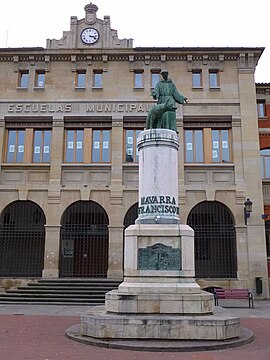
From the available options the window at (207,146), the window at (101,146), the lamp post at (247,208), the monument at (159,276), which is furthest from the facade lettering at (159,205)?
the window at (101,146)

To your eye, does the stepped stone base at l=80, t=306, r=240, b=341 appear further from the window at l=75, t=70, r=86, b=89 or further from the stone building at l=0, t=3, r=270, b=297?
the window at l=75, t=70, r=86, b=89

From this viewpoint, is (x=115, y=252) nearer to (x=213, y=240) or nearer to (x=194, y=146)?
(x=213, y=240)

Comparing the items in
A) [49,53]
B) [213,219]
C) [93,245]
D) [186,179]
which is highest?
[49,53]

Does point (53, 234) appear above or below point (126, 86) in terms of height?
below

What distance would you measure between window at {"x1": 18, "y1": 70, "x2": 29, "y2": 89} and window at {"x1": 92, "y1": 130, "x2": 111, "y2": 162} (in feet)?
17.4

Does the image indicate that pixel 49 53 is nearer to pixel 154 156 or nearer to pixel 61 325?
pixel 154 156

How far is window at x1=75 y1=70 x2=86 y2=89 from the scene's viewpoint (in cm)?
2458

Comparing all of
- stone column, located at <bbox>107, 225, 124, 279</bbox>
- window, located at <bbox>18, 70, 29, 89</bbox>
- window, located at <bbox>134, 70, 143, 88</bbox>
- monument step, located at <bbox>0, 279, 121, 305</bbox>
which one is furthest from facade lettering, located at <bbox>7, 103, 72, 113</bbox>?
monument step, located at <bbox>0, 279, 121, 305</bbox>

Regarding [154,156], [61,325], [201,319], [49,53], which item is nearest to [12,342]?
[61,325]

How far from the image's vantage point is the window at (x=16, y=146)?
23.7m

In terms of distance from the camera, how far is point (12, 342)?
9.21 metres

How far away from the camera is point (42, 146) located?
23.9 meters

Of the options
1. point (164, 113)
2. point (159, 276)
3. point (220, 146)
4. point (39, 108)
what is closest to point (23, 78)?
point (39, 108)

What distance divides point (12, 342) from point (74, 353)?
6.42 ft
